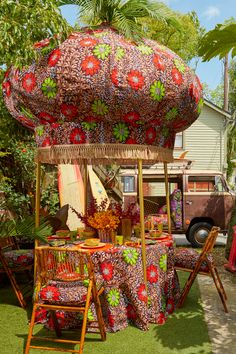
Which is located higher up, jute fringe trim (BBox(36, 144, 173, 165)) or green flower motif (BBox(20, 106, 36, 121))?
Result: green flower motif (BBox(20, 106, 36, 121))

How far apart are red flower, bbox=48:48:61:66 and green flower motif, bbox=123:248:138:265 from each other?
2.73 meters

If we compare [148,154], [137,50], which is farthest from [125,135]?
[137,50]

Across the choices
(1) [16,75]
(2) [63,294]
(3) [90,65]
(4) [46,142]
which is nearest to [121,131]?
(3) [90,65]

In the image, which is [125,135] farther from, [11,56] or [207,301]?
[207,301]

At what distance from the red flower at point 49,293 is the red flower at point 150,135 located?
8.27 feet

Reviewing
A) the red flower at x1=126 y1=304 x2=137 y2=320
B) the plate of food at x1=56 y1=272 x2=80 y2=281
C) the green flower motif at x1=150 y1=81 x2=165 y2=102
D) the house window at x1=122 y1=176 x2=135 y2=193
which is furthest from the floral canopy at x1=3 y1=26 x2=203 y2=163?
the house window at x1=122 y1=176 x2=135 y2=193

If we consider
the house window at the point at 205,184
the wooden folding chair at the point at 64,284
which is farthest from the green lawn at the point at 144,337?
the house window at the point at 205,184

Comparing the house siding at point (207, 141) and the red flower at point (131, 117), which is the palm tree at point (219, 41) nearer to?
the red flower at point (131, 117)

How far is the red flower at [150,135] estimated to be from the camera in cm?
627

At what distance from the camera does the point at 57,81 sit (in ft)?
18.8

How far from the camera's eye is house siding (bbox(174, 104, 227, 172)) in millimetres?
23328

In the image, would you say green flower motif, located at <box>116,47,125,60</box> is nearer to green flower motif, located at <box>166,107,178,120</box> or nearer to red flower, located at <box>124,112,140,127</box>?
red flower, located at <box>124,112,140,127</box>

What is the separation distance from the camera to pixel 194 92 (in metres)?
6.48

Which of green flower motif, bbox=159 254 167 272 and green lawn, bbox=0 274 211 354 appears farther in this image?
green flower motif, bbox=159 254 167 272
